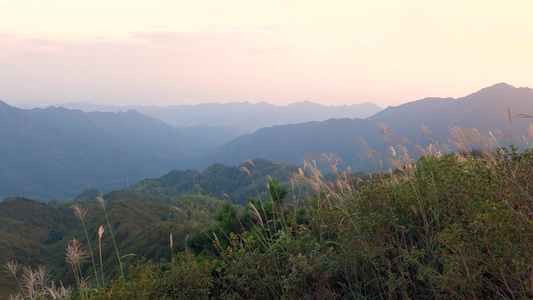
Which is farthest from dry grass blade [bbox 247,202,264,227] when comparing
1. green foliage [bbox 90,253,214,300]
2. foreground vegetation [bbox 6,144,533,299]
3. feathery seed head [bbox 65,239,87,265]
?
feathery seed head [bbox 65,239,87,265]

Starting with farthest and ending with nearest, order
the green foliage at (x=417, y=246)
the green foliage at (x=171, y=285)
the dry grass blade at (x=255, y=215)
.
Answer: the dry grass blade at (x=255, y=215), the green foliage at (x=171, y=285), the green foliage at (x=417, y=246)

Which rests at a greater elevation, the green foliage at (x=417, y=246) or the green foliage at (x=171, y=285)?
the green foliage at (x=417, y=246)

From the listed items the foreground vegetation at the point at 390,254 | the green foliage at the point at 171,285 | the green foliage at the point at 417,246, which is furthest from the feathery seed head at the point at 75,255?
the green foliage at the point at 417,246

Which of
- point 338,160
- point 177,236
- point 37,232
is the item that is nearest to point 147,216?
point 37,232

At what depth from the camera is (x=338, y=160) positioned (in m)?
6.41

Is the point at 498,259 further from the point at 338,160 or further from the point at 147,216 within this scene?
the point at 147,216

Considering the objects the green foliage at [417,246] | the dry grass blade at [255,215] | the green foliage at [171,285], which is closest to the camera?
the green foliage at [417,246]

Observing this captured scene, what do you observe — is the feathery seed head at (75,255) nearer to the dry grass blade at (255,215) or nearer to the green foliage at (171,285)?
the green foliage at (171,285)

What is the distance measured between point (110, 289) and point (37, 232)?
13939 cm

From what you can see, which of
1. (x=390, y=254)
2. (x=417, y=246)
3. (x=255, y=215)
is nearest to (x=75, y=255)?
(x=255, y=215)

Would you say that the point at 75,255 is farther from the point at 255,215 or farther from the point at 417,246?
the point at 417,246

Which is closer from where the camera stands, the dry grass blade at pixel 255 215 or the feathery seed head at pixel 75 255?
the feathery seed head at pixel 75 255

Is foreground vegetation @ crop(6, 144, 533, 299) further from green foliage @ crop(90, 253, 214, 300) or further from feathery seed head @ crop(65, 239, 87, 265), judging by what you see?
feathery seed head @ crop(65, 239, 87, 265)

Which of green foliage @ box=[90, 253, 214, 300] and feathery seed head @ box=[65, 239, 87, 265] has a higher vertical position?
feathery seed head @ box=[65, 239, 87, 265]
